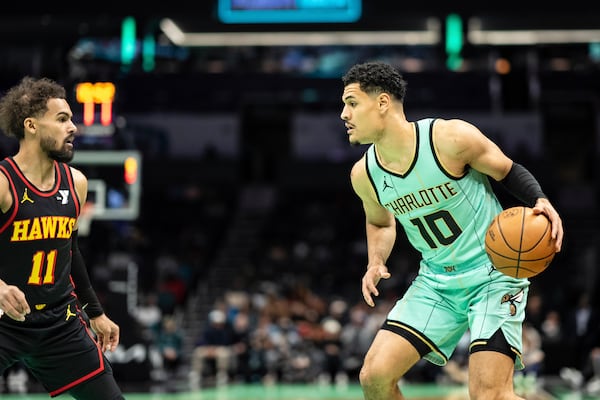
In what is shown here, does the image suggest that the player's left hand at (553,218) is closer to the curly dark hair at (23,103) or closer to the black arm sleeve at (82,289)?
the black arm sleeve at (82,289)

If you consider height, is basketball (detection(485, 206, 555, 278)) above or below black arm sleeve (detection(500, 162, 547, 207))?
below

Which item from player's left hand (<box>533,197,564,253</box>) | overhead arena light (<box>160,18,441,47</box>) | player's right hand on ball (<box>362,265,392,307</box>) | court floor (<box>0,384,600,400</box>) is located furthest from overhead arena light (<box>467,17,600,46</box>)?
player's left hand (<box>533,197,564,253</box>)

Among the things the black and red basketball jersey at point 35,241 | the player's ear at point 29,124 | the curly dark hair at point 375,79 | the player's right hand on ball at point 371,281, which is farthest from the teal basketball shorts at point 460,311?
the player's ear at point 29,124

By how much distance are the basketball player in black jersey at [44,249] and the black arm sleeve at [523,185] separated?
2.34m

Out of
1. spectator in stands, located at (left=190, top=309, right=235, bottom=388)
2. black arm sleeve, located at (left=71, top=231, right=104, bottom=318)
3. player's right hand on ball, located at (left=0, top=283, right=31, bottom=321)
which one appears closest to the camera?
player's right hand on ball, located at (left=0, top=283, right=31, bottom=321)

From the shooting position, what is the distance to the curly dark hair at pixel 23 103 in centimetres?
470

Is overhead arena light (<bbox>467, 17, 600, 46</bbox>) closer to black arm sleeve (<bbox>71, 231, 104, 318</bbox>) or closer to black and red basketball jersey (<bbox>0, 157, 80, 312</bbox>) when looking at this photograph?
black arm sleeve (<bbox>71, 231, 104, 318</bbox>)

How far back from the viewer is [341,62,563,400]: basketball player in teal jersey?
4773 millimetres

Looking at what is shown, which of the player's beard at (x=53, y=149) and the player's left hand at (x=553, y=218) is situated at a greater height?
the player's beard at (x=53, y=149)

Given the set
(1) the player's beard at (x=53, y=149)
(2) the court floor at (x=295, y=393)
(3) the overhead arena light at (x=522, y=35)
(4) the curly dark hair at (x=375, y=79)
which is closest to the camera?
(1) the player's beard at (x=53, y=149)

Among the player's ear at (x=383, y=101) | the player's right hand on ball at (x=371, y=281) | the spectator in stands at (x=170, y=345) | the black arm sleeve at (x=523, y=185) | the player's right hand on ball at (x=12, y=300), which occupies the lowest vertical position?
the spectator in stands at (x=170, y=345)

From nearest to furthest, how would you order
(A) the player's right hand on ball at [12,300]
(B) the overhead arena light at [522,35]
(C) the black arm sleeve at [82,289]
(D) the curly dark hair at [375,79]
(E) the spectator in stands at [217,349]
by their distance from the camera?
(A) the player's right hand on ball at [12,300] < (C) the black arm sleeve at [82,289] < (D) the curly dark hair at [375,79] < (B) the overhead arena light at [522,35] < (E) the spectator in stands at [217,349]

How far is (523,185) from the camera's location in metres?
4.75

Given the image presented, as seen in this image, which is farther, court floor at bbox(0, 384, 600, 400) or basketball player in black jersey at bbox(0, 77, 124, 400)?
court floor at bbox(0, 384, 600, 400)
